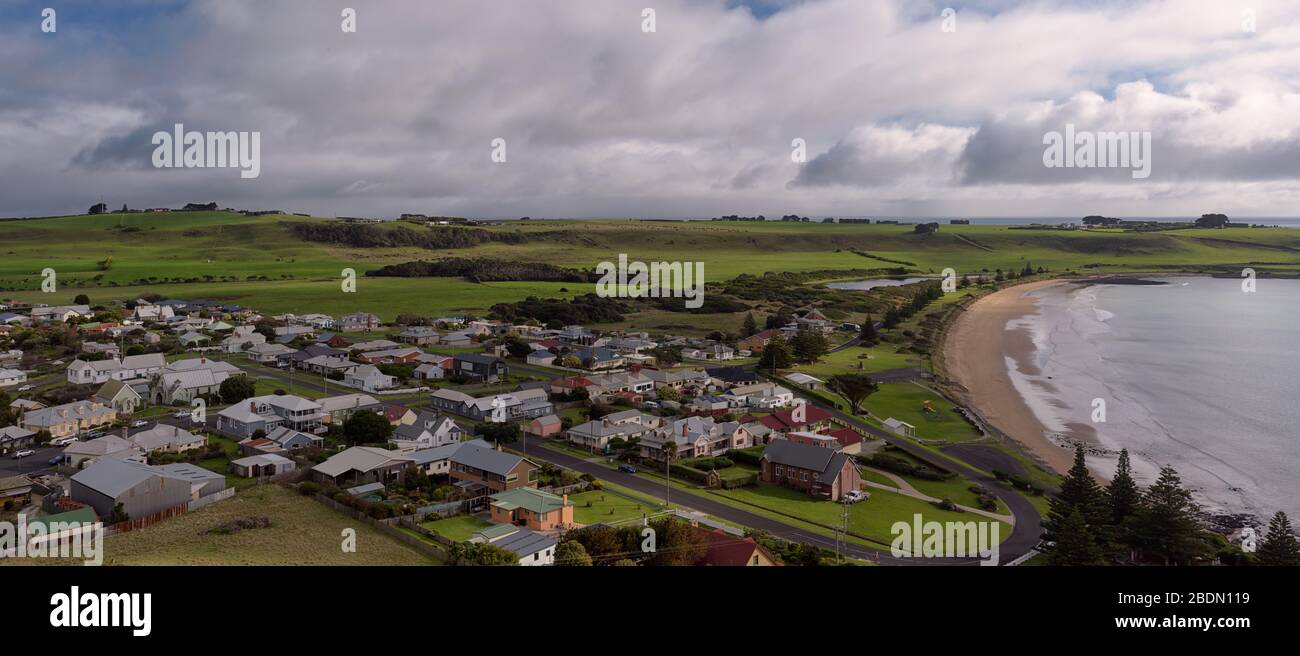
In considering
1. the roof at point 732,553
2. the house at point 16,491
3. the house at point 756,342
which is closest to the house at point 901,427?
the roof at point 732,553

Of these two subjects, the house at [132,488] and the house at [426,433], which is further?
the house at [426,433]

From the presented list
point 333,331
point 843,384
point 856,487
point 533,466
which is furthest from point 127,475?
point 333,331

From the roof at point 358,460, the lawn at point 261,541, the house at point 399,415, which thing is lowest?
the lawn at point 261,541

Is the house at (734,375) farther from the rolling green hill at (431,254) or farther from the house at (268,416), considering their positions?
the rolling green hill at (431,254)

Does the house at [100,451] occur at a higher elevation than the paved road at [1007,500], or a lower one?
higher

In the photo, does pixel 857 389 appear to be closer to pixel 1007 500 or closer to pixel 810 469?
pixel 810 469
